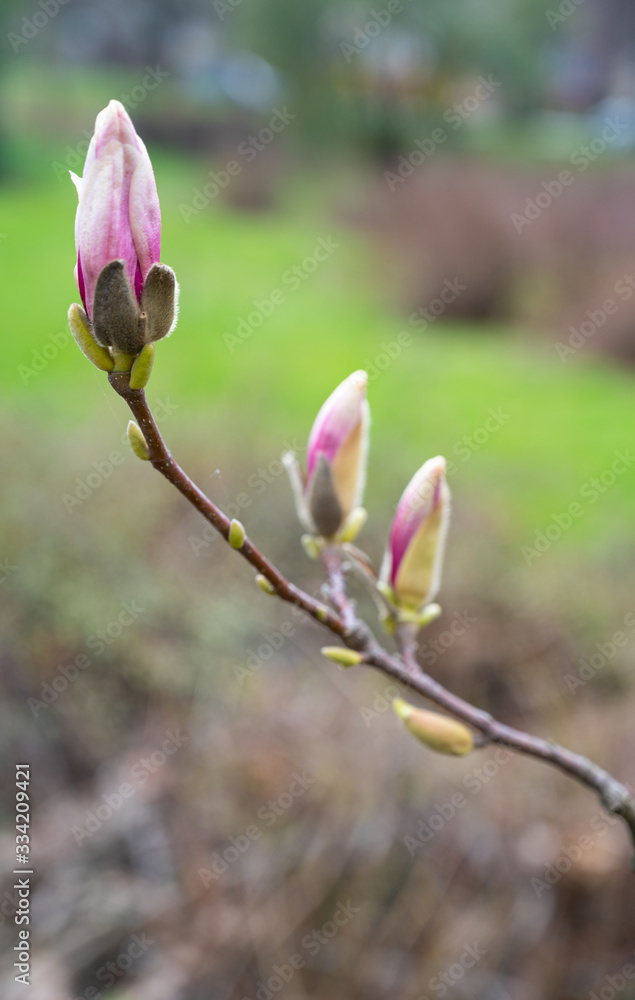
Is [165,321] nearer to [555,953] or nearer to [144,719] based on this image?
[555,953]

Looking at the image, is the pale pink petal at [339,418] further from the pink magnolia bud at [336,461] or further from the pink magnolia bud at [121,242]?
the pink magnolia bud at [121,242]

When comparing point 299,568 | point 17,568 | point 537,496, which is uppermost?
point 17,568

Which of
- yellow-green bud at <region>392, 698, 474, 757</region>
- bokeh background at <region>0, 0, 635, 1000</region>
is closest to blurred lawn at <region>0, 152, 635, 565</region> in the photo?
bokeh background at <region>0, 0, 635, 1000</region>

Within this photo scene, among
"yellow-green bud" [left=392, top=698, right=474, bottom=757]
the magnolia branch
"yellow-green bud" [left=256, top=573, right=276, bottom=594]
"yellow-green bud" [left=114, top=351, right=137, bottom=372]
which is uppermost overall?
"yellow-green bud" [left=114, top=351, right=137, bottom=372]

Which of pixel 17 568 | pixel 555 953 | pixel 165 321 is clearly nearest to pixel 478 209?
pixel 17 568

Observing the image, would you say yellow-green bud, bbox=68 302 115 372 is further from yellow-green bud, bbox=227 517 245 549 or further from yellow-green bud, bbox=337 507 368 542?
yellow-green bud, bbox=337 507 368 542

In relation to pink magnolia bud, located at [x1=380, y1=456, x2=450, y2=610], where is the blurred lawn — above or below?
below
